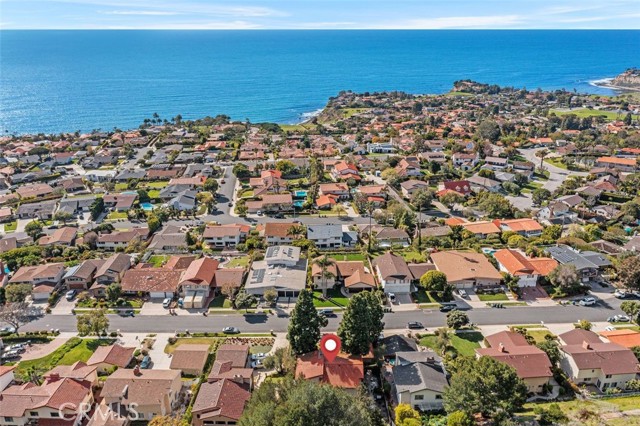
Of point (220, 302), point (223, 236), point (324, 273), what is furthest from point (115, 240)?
point (324, 273)

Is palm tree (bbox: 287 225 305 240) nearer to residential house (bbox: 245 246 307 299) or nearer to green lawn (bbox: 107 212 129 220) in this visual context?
residential house (bbox: 245 246 307 299)

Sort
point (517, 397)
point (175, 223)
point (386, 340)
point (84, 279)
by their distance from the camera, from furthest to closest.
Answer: point (175, 223) < point (84, 279) < point (386, 340) < point (517, 397)

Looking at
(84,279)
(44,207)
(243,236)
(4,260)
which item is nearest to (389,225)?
(243,236)

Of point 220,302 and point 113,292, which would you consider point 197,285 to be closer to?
point 220,302

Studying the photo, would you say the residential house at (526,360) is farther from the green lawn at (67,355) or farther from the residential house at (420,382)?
the green lawn at (67,355)

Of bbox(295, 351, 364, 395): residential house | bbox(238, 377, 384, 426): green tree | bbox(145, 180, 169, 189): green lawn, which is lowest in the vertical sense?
bbox(145, 180, 169, 189): green lawn

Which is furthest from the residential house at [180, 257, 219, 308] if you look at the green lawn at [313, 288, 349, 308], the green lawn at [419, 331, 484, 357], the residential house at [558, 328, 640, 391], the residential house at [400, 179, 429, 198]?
the residential house at [400, 179, 429, 198]

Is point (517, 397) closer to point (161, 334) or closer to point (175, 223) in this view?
point (161, 334)

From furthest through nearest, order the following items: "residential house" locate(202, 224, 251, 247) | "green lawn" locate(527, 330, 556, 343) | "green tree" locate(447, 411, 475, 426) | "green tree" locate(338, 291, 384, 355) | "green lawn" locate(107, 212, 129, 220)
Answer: "green lawn" locate(107, 212, 129, 220) < "residential house" locate(202, 224, 251, 247) < "green lawn" locate(527, 330, 556, 343) < "green tree" locate(338, 291, 384, 355) < "green tree" locate(447, 411, 475, 426)
